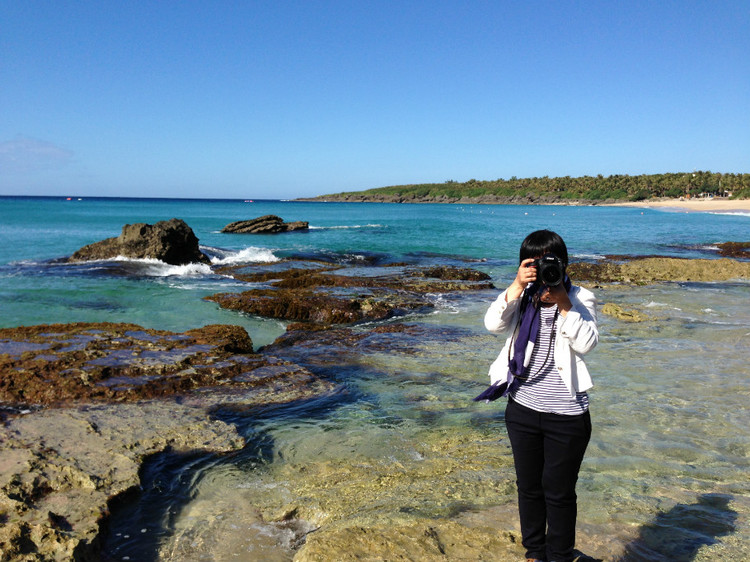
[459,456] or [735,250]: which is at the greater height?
[735,250]

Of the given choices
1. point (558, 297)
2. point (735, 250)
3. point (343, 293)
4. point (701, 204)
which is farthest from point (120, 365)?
point (701, 204)

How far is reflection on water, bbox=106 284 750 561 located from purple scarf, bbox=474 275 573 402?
118 cm

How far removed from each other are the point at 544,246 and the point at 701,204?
110939 mm

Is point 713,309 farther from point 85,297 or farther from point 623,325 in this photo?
point 85,297

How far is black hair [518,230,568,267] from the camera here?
2.83m

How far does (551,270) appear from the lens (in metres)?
2.71

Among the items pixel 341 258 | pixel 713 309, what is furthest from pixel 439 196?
pixel 713 309

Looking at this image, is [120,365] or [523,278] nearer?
[523,278]

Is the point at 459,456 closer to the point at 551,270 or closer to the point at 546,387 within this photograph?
the point at 546,387

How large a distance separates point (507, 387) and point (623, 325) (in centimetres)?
882

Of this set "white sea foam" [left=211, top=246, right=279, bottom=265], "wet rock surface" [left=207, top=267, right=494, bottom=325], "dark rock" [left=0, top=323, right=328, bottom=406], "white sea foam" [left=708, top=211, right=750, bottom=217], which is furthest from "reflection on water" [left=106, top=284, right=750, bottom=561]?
"white sea foam" [left=708, top=211, right=750, bottom=217]

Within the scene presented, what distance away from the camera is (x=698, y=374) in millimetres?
7434

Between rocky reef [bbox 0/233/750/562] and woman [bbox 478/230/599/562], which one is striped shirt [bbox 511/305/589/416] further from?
rocky reef [bbox 0/233/750/562]

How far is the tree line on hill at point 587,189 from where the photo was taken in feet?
391
